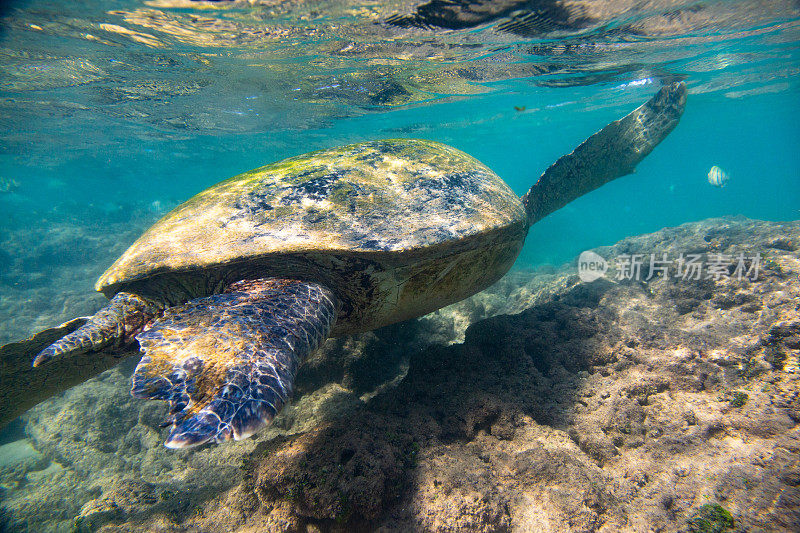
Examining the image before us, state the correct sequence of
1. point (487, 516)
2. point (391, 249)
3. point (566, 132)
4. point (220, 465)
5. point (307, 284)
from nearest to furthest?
point (487, 516), point (391, 249), point (307, 284), point (220, 465), point (566, 132)

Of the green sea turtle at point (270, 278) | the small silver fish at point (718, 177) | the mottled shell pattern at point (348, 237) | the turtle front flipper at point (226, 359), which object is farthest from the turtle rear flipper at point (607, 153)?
the small silver fish at point (718, 177)

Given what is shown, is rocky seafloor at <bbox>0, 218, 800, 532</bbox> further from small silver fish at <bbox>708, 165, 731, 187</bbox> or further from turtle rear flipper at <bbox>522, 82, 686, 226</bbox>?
small silver fish at <bbox>708, 165, 731, 187</bbox>

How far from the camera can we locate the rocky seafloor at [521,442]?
212 cm

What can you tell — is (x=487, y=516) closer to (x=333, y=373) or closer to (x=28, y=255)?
(x=333, y=373)

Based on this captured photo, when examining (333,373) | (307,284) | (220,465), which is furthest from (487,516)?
(220,465)

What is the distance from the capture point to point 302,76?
41.8 ft

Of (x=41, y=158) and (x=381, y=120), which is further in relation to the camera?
(x=41, y=158)

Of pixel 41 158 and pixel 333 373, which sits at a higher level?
pixel 41 158

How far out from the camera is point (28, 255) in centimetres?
1878

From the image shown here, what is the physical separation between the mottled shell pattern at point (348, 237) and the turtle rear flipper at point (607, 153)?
10.7ft

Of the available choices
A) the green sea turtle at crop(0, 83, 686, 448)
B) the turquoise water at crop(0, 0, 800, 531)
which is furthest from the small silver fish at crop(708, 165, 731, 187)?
the green sea turtle at crop(0, 83, 686, 448)

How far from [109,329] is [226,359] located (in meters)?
1.57

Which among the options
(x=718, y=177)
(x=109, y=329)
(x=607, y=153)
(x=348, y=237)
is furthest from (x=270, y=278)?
(x=718, y=177)

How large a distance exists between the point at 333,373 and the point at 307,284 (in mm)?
1963
